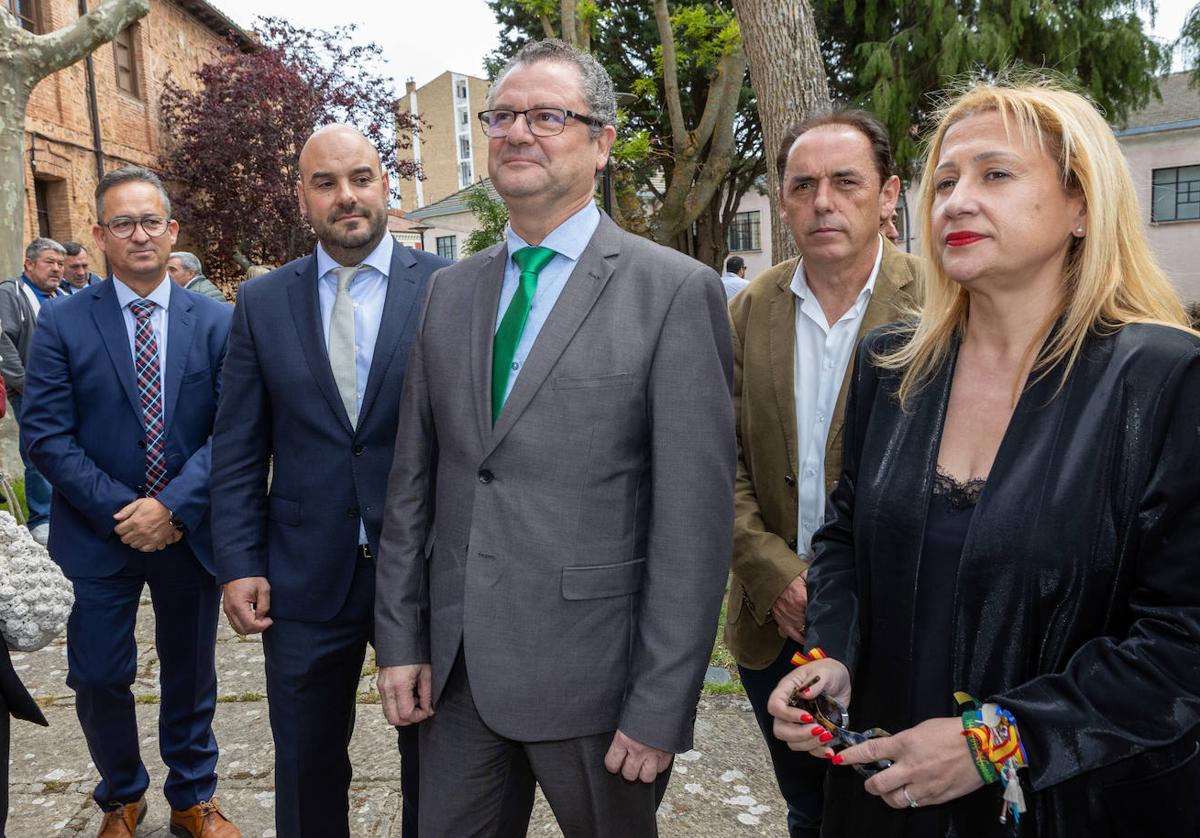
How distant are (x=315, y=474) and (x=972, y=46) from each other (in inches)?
585

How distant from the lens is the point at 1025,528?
157cm

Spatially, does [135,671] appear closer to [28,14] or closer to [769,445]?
[769,445]

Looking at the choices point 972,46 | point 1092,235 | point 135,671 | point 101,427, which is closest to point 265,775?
point 135,671

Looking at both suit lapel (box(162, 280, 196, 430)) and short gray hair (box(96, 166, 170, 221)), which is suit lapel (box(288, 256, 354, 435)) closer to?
suit lapel (box(162, 280, 196, 430))

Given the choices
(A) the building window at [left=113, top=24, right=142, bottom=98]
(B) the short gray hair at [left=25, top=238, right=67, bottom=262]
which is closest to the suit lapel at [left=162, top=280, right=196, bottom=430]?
(B) the short gray hair at [left=25, top=238, right=67, bottom=262]

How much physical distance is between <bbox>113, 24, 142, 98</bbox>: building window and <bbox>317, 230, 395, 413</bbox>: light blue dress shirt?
18041 mm

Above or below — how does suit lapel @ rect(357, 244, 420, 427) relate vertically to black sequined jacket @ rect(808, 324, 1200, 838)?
above

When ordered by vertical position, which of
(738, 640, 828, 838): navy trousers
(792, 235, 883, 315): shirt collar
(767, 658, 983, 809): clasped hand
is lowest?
(738, 640, 828, 838): navy trousers

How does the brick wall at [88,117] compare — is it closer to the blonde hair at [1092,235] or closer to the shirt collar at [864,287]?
the shirt collar at [864,287]

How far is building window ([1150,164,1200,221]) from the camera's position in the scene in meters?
26.9

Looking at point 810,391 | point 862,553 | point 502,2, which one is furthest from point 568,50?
point 502,2

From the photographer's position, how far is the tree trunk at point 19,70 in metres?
8.79

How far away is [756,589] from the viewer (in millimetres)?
2482

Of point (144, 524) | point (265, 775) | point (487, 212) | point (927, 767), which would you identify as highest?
point (487, 212)
